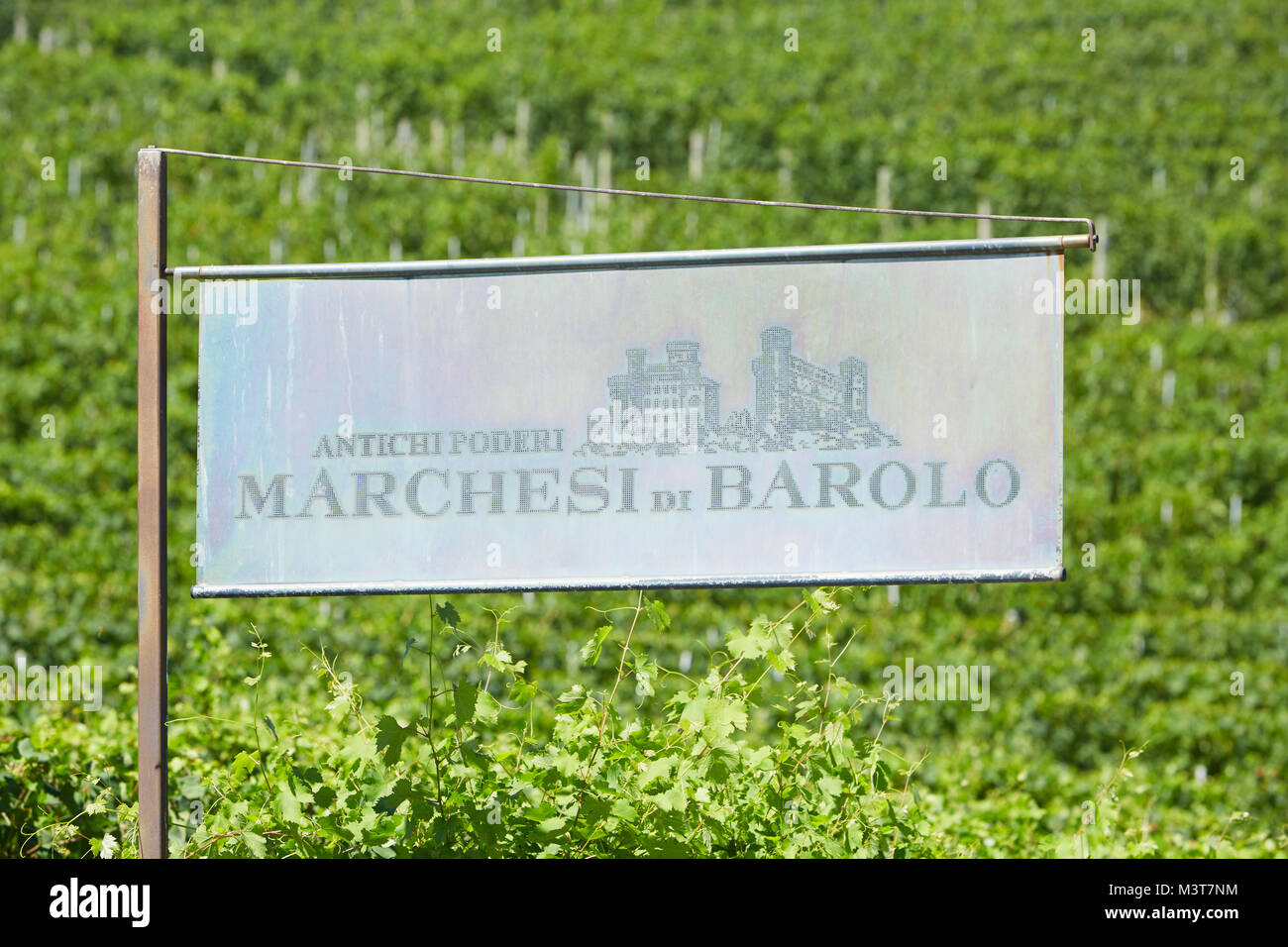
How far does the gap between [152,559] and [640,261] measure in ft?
5.30

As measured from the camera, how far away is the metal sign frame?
3244 mm

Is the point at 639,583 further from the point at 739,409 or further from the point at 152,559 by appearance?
the point at 152,559

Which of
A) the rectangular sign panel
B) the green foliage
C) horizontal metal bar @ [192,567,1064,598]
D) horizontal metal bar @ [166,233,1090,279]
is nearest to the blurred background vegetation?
the green foliage

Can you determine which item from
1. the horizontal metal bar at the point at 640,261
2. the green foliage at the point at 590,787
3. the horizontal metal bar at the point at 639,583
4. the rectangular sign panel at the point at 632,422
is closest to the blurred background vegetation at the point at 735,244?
the green foliage at the point at 590,787

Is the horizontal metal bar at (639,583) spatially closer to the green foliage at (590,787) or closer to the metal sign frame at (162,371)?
the metal sign frame at (162,371)

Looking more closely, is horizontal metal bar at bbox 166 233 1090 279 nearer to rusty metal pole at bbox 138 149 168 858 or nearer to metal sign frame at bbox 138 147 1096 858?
metal sign frame at bbox 138 147 1096 858

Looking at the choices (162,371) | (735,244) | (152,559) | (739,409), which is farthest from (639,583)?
(735,244)

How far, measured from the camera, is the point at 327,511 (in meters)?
3.45

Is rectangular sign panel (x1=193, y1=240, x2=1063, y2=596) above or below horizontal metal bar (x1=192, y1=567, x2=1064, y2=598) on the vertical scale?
above

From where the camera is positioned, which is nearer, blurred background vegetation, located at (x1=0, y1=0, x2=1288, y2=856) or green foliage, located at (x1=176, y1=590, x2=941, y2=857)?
green foliage, located at (x1=176, y1=590, x2=941, y2=857)

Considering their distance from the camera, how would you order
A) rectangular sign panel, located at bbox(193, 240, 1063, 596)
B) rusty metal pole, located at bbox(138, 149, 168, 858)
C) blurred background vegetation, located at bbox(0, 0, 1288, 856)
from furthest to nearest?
blurred background vegetation, located at bbox(0, 0, 1288, 856)
rectangular sign panel, located at bbox(193, 240, 1063, 596)
rusty metal pole, located at bbox(138, 149, 168, 858)

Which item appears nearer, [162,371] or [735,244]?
[162,371]

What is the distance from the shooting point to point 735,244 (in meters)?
18.7

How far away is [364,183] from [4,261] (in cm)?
595
